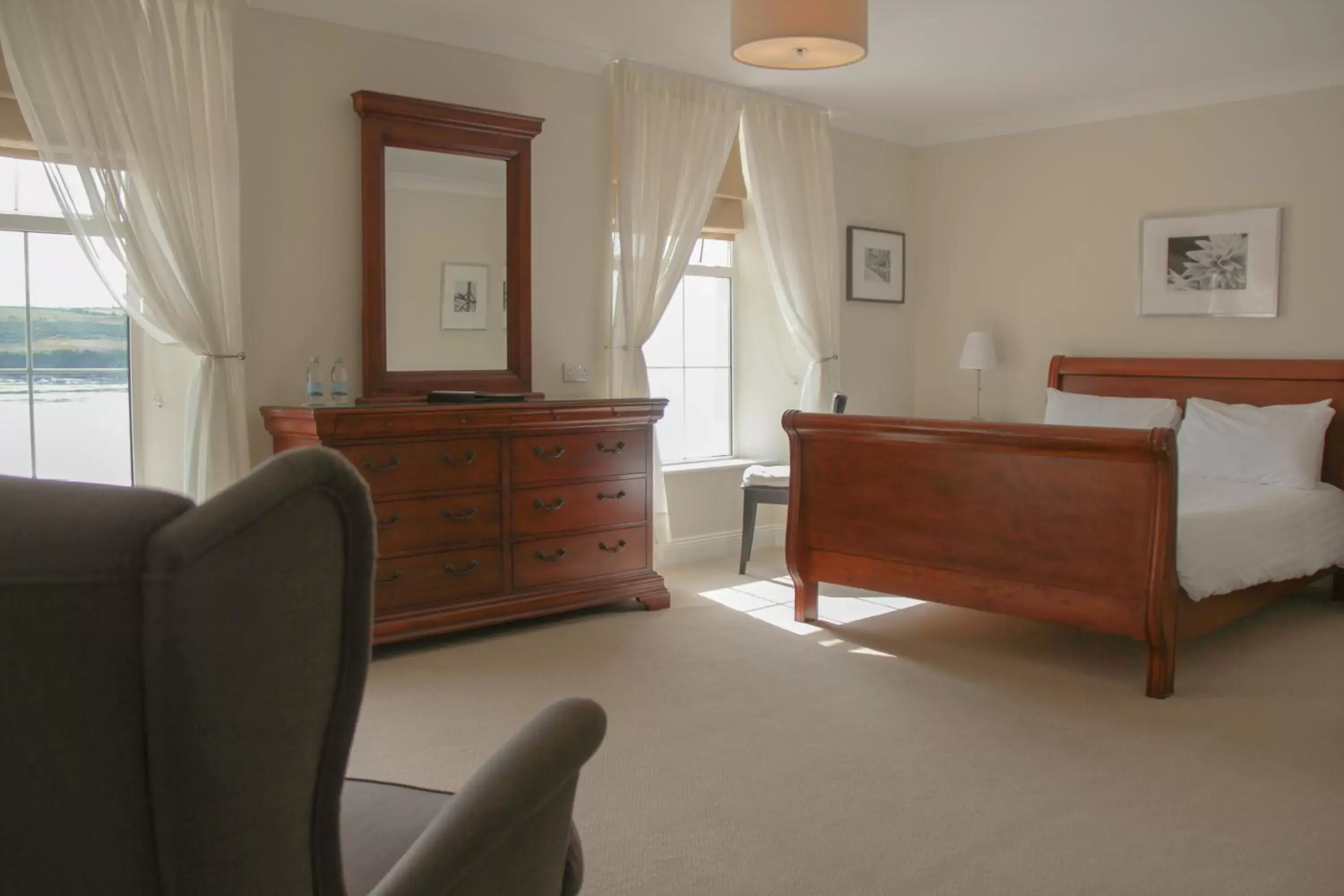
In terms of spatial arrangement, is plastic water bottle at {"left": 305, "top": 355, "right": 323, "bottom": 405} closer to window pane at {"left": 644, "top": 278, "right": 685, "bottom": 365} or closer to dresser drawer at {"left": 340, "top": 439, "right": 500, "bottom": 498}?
dresser drawer at {"left": 340, "top": 439, "right": 500, "bottom": 498}

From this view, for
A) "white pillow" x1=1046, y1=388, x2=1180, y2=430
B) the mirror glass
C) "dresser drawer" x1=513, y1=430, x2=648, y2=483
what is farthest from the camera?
"white pillow" x1=1046, y1=388, x2=1180, y2=430

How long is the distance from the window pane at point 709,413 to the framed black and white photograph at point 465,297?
1.66m

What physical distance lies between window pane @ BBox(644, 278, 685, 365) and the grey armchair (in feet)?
16.5

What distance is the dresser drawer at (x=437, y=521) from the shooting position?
3986mm

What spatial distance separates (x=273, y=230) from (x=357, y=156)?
48 centimetres

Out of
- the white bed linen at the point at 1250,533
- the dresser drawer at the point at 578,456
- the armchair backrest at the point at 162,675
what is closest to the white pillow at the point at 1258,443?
the white bed linen at the point at 1250,533

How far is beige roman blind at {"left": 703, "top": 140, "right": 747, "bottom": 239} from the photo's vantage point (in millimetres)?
5805

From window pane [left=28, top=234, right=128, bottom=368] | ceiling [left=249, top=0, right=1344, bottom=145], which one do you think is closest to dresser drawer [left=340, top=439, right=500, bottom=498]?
window pane [left=28, top=234, right=128, bottom=368]

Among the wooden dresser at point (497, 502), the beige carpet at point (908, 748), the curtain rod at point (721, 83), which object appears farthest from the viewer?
the curtain rod at point (721, 83)

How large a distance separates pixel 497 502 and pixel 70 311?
5.50ft

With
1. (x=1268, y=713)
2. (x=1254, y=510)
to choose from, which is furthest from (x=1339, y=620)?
(x=1268, y=713)

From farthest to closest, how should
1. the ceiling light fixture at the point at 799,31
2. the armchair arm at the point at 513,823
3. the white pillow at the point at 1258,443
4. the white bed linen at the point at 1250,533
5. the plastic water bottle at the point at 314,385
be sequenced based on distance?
1. the white pillow at the point at 1258,443
2. the plastic water bottle at the point at 314,385
3. the white bed linen at the point at 1250,533
4. the ceiling light fixture at the point at 799,31
5. the armchair arm at the point at 513,823

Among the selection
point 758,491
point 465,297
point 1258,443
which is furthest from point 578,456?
point 1258,443

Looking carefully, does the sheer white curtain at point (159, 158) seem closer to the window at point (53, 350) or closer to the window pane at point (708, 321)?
the window at point (53, 350)
